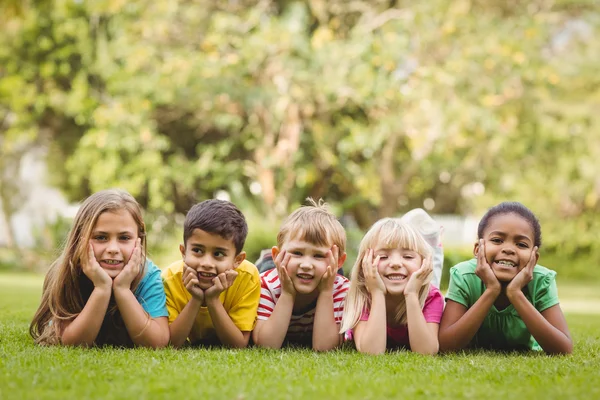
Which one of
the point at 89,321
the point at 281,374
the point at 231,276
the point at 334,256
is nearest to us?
the point at 281,374

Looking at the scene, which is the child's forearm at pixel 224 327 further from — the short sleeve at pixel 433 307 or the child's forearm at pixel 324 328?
the short sleeve at pixel 433 307

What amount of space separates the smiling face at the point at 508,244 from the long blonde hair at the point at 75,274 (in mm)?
2420

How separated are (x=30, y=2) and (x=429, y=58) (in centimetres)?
898

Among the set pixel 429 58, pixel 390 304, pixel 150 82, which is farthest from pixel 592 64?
pixel 390 304

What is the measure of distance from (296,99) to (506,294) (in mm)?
11759

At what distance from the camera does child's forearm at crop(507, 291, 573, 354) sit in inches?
187

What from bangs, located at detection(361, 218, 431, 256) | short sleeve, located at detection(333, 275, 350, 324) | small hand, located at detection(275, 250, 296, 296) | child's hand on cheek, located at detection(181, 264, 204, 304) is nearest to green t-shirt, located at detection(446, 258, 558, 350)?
bangs, located at detection(361, 218, 431, 256)

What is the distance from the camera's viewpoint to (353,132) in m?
16.3

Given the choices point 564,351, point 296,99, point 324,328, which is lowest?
point 564,351

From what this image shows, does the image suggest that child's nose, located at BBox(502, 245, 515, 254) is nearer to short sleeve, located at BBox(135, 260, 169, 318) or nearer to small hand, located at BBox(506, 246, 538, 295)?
small hand, located at BBox(506, 246, 538, 295)

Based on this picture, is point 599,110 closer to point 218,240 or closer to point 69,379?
point 218,240

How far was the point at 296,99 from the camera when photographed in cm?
1612

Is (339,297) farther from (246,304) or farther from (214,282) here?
(214,282)

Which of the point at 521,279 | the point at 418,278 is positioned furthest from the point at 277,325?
the point at 521,279
